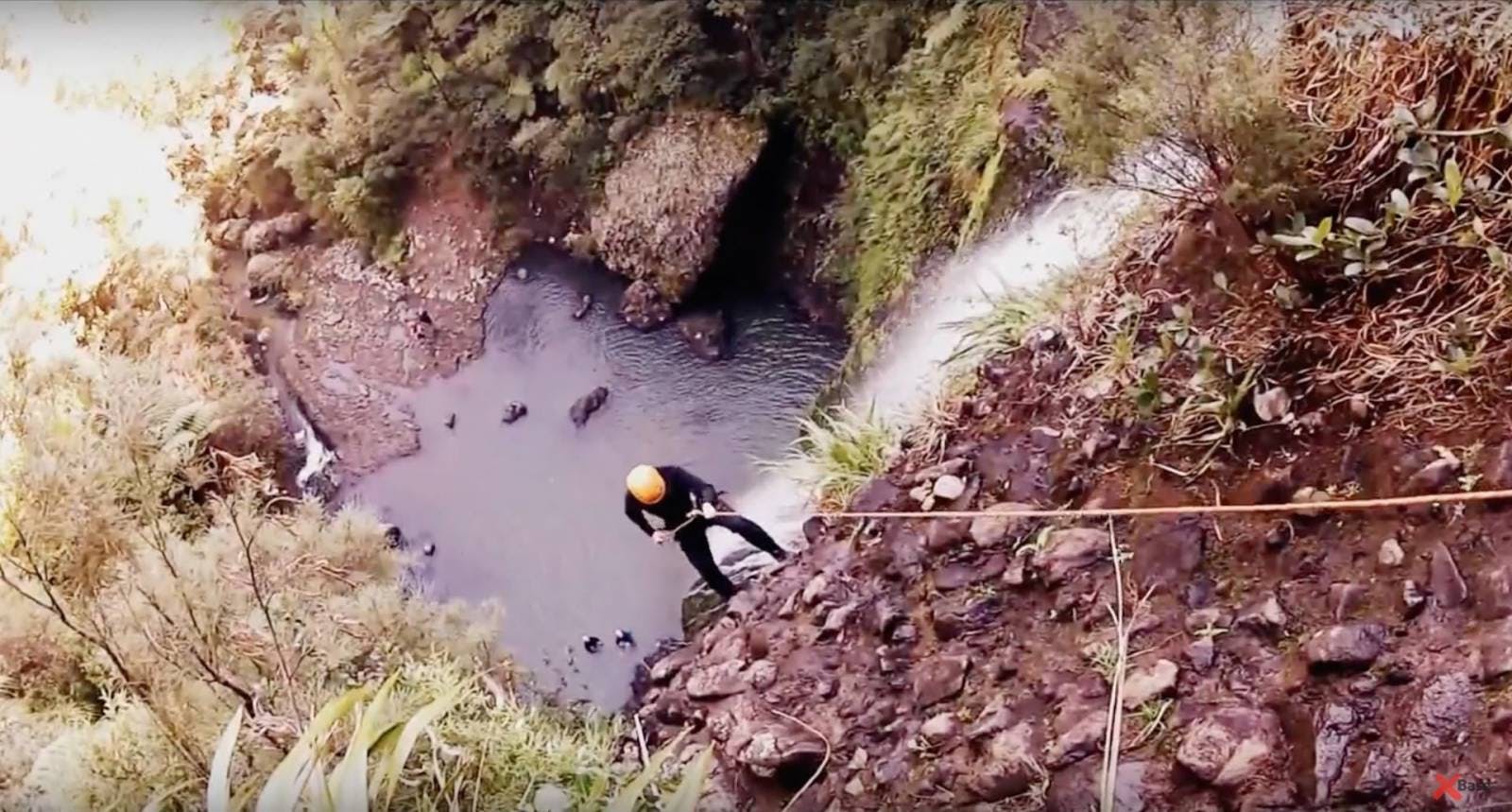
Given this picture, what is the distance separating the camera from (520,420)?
1.44 m

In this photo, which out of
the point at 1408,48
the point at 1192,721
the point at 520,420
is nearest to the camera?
the point at 1192,721

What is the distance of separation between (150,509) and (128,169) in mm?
387

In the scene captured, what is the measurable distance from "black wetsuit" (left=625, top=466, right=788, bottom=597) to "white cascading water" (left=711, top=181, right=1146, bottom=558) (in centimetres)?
1

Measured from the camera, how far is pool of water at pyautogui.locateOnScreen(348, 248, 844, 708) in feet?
4.53

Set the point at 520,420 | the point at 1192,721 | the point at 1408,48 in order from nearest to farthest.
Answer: the point at 1192,721, the point at 1408,48, the point at 520,420

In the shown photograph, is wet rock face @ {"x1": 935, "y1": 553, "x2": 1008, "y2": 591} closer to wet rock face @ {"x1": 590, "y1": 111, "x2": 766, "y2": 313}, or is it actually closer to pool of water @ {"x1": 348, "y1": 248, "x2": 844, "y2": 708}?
pool of water @ {"x1": 348, "y1": 248, "x2": 844, "y2": 708}

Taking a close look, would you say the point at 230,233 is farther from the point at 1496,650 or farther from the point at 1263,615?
the point at 1496,650

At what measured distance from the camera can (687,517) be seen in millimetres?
1382

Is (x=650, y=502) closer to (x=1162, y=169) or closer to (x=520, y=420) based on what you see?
(x=520, y=420)

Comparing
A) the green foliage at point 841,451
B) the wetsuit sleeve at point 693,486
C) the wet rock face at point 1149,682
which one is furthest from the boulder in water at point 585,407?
the wet rock face at point 1149,682

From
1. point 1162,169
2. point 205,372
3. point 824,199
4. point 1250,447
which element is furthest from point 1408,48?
point 205,372

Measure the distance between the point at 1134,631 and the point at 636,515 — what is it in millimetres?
513

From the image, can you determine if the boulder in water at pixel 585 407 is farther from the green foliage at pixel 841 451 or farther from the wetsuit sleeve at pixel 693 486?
the green foliage at pixel 841 451

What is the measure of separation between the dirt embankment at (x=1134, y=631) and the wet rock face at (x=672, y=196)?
1.13ft
